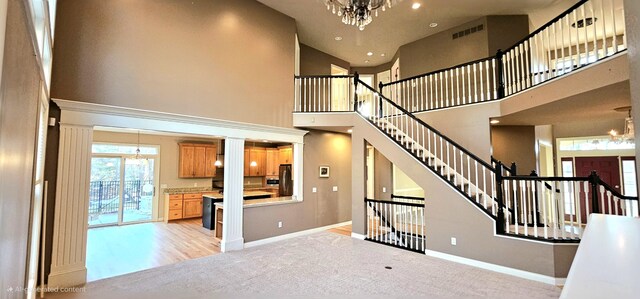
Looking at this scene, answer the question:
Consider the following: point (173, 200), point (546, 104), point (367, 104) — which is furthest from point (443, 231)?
point (173, 200)

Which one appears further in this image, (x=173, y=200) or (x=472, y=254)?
(x=173, y=200)

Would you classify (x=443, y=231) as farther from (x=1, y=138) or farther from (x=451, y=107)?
(x=1, y=138)

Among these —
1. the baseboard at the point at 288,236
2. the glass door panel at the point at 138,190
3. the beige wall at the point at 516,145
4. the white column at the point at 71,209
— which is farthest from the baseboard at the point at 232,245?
the beige wall at the point at 516,145

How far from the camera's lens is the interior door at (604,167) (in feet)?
24.9

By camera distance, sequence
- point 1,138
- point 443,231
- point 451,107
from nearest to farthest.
→ 1. point 1,138
2. point 443,231
3. point 451,107

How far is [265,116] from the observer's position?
20.0 ft

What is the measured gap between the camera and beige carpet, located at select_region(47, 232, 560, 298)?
3562mm

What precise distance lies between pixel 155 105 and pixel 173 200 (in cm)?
468

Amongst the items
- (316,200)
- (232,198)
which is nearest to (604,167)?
(316,200)

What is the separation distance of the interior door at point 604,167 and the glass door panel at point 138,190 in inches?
500

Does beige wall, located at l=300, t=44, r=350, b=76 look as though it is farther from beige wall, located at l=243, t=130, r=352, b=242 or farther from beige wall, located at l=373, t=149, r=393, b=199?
beige wall, located at l=373, t=149, r=393, b=199

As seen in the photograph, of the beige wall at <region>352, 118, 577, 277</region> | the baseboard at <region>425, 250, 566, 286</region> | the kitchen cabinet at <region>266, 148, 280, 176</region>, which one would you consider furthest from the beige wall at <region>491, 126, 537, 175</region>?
the kitchen cabinet at <region>266, 148, 280, 176</region>

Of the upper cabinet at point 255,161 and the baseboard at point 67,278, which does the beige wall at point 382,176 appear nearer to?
the upper cabinet at point 255,161

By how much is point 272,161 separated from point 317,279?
6.50 metres
